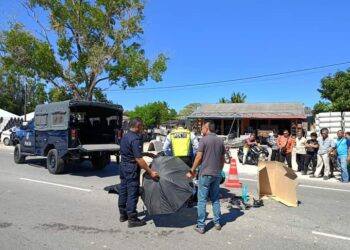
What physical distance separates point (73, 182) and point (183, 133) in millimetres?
4288

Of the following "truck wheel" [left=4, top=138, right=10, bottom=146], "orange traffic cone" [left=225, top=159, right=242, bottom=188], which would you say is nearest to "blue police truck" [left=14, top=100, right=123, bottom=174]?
"orange traffic cone" [left=225, top=159, right=242, bottom=188]

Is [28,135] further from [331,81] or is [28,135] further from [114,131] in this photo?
[331,81]

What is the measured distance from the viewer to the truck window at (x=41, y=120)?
13.1 meters

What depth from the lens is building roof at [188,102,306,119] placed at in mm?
33531

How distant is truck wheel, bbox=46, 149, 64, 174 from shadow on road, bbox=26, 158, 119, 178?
0.45 metres

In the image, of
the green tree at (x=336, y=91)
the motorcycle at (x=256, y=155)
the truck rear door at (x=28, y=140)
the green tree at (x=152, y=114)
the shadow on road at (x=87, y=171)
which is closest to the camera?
the shadow on road at (x=87, y=171)

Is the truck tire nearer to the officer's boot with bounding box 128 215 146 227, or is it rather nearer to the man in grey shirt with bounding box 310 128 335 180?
the man in grey shirt with bounding box 310 128 335 180

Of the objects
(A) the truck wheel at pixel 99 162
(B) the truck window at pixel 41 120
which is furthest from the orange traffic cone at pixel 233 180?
(B) the truck window at pixel 41 120

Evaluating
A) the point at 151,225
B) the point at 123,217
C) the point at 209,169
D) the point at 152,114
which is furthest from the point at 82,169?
the point at 152,114

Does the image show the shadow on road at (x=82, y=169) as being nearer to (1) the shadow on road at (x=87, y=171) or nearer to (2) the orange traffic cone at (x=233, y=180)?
(1) the shadow on road at (x=87, y=171)

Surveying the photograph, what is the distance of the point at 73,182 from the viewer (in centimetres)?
1072

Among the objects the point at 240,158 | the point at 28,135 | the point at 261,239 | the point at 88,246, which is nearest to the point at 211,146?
the point at 261,239

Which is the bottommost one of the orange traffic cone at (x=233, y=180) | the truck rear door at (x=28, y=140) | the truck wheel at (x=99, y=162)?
the orange traffic cone at (x=233, y=180)

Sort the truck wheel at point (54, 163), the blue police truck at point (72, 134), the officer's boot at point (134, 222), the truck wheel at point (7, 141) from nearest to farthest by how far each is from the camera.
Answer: the officer's boot at point (134, 222), the blue police truck at point (72, 134), the truck wheel at point (54, 163), the truck wheel at point (7, 141)
